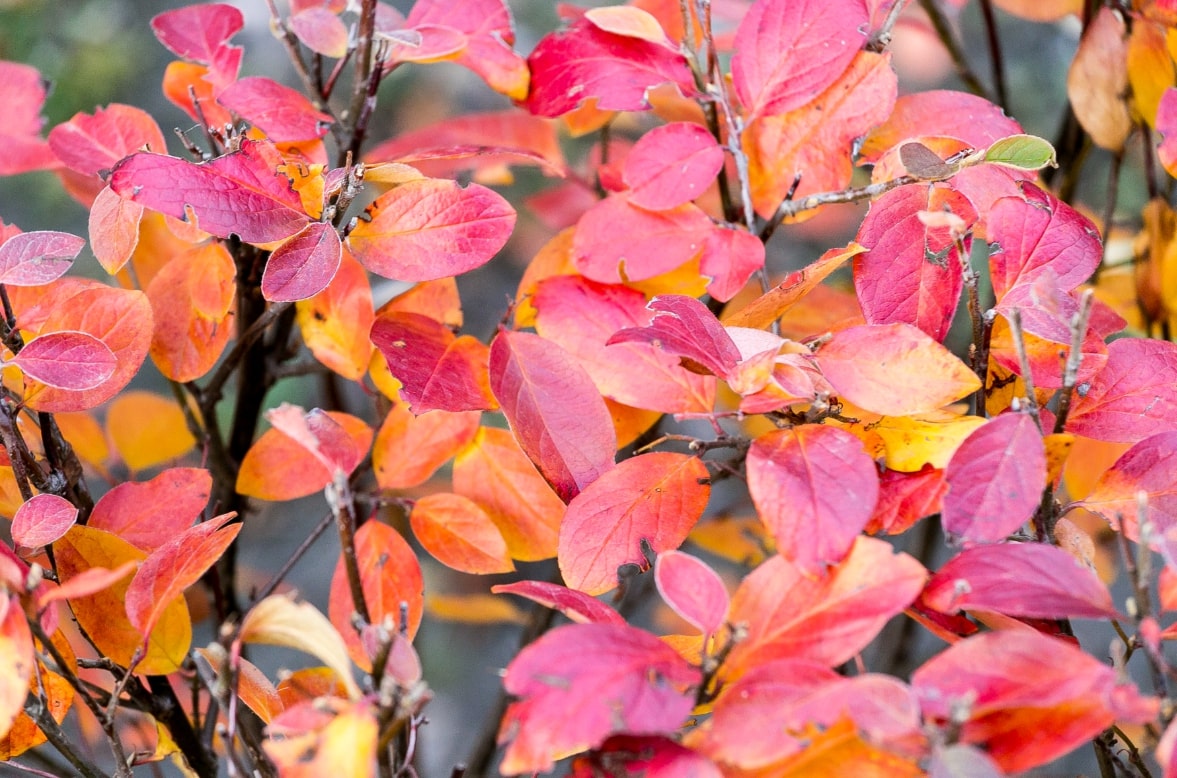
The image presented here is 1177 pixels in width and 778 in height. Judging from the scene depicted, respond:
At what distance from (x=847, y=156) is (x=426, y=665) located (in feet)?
3.67

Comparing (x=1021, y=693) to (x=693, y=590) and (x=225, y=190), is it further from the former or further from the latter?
(x=225, y=190)

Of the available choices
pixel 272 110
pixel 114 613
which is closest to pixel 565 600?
pixel 114 613

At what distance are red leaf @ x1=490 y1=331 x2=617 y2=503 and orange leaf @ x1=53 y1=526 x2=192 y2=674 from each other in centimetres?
22

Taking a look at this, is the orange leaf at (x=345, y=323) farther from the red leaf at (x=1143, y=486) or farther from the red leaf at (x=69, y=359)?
the red leaf at (x=1143, y=486)

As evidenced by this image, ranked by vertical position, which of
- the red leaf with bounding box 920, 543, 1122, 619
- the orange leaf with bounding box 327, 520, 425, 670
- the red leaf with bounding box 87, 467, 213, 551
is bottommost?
the orange leaf with bounding box 327, 520, 425, 670

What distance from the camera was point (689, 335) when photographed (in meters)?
0.46

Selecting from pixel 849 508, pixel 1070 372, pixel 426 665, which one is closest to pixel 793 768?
pixel 849 508

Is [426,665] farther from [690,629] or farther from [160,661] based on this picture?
[160,661]

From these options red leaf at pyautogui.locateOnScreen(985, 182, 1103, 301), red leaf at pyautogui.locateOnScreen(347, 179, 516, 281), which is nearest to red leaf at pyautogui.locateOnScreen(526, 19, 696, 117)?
red leaf at pyautogui.locateOnScreen(347, 179, 516, 281)

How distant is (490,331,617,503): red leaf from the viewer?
53cm

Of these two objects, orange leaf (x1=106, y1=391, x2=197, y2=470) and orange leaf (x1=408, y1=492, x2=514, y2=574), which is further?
orange leaf (x1=106, y1=391, x2=197, y2=470)

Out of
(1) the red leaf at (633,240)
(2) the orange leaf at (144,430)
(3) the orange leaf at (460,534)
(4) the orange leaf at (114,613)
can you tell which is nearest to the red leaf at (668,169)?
(1) the red leaf at (633,240)

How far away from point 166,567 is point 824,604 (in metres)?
0.33

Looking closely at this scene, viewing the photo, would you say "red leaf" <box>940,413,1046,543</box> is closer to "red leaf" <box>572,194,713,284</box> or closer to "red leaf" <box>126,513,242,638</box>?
"red leaf" <box>572,194,713,284</box>
